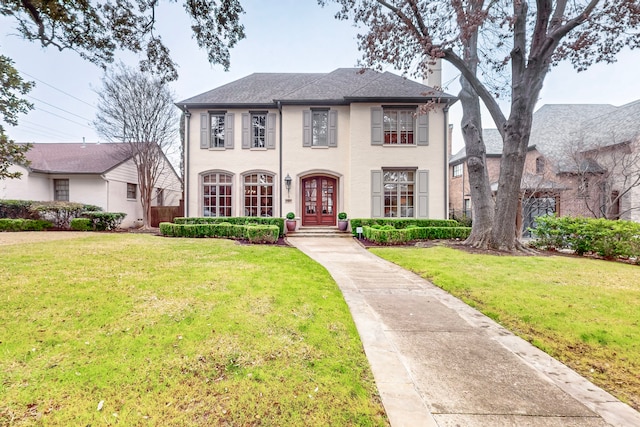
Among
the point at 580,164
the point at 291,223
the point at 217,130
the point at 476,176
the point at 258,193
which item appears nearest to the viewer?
the point at 476,176

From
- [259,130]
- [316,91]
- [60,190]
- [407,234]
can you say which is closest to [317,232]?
[407,234]

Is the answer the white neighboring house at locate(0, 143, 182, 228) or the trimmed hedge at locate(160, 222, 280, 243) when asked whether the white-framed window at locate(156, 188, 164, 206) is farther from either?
the trimmed hedge at locate(160, 222, 280, 243)

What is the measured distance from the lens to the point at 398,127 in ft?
41.9

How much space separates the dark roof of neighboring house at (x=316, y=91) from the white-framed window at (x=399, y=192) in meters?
3.37

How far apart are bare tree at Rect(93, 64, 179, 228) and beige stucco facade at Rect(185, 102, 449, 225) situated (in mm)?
1626

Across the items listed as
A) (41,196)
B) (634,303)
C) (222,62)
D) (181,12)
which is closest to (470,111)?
(634,303)

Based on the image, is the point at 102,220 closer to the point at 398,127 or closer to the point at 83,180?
the point at 83,180

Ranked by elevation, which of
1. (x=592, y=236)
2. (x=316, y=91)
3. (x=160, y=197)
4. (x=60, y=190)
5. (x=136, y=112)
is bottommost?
(x=592, y=236)

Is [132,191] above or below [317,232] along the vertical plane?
above

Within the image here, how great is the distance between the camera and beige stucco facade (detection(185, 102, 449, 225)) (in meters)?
12.6

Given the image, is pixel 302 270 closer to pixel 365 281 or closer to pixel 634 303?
pixel 365 281

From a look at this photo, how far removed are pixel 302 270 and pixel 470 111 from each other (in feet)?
28.2

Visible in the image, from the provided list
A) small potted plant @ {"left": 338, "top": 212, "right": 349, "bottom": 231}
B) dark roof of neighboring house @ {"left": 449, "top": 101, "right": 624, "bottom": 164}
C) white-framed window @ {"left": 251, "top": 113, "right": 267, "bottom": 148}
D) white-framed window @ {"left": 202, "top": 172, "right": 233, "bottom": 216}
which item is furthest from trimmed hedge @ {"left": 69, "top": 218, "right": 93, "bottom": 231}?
dark roof of neighboring house @ {"left": 449, "top": 101, "right": 624, "bottom": 164}

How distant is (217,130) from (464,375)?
13.8 m
